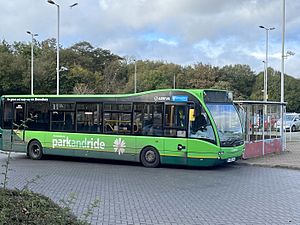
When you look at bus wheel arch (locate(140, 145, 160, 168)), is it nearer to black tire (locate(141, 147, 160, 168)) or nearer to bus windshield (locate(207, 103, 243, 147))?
black tire (locate(141, 147, 160, 168))

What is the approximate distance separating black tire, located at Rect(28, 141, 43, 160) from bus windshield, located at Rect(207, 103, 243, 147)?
7796 millimetres

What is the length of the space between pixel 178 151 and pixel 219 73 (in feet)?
227

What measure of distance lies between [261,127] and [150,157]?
19.9 feet

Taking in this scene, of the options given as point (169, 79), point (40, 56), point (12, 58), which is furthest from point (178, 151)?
point (169, 79)

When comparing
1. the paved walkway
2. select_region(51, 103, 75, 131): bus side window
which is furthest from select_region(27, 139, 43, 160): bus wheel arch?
the paved walkway

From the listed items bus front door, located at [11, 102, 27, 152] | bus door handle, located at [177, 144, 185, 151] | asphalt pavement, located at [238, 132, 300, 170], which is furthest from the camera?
bus front door, located at [11, 102, 27, 152]

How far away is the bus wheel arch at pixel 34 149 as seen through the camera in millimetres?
18875

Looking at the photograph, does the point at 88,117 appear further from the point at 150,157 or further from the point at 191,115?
the point at 191,115

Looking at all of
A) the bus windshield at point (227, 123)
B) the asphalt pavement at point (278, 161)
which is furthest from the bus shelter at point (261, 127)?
the bus windshield at point (227, 123)

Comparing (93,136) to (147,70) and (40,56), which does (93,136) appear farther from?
(147,70)

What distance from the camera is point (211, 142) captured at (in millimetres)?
15133

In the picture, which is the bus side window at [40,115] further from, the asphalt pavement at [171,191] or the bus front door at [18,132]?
the asphalt pavement at [171,191]

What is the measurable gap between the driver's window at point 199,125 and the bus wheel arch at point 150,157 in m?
1.58

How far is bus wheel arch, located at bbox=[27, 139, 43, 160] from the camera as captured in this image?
743 inches
